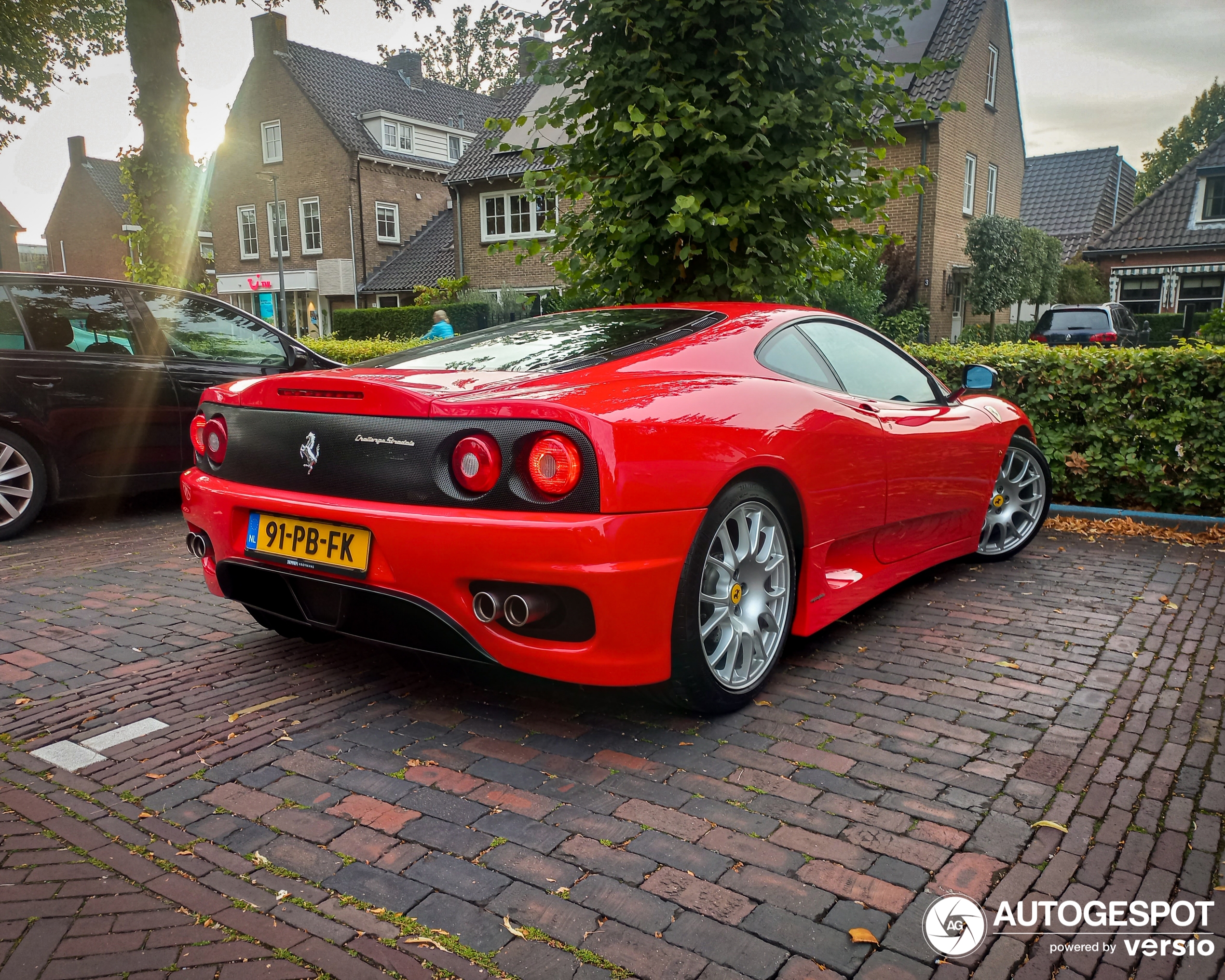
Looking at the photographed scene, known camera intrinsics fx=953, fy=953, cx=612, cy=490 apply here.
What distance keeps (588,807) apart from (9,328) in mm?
5556

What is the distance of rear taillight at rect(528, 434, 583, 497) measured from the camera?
272 centimetres

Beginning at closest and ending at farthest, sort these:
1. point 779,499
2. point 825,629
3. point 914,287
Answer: point 779,499, point 825,629, point 914,287

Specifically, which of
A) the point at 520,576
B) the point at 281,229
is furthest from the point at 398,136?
the point at 520,576

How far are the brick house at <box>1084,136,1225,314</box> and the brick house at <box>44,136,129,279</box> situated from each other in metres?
45.5

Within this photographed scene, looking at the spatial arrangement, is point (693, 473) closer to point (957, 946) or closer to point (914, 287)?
point (957, 946)

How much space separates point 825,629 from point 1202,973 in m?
2.33

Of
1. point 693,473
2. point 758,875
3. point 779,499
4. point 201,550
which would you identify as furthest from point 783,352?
point 201,550

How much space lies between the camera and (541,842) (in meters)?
2.44

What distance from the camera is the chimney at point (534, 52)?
627 centimetres

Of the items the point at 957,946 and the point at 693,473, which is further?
the point at 693,473

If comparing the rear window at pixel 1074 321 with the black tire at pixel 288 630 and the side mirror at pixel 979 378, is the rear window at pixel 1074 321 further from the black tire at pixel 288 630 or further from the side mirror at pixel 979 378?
the black tire at pixel 288 630

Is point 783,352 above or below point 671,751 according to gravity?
above

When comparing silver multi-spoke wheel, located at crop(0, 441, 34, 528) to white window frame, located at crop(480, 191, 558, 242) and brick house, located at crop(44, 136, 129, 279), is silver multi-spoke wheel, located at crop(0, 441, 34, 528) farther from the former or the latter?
brick house, located at crop(44, 136, 129, 279)

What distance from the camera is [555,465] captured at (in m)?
2.74
